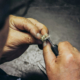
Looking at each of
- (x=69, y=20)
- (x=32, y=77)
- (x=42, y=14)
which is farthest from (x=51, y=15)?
(x=32, y=77)

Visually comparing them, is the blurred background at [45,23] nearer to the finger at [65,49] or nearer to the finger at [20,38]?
the finger at [20,38]

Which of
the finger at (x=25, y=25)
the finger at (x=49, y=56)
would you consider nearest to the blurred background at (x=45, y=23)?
the finger at (x=25, y=25)

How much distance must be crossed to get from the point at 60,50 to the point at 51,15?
74 cm

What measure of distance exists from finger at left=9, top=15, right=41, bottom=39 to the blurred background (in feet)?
0.33

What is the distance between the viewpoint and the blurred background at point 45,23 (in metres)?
0.72

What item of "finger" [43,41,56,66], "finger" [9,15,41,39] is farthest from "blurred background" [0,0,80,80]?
"finger" [43,41,56,66]

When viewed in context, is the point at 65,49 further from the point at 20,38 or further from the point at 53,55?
the point at 20,38

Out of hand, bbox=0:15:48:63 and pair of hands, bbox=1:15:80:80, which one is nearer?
pair of hands, bbox=1:15:80:80

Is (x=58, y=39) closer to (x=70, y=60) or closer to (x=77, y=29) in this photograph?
(x=77, y=29)

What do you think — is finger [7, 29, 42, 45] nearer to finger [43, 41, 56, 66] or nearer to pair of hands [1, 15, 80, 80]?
pair of hands [1, 15, 80, 80]

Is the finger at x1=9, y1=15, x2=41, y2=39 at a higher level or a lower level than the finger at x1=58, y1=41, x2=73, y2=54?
higher

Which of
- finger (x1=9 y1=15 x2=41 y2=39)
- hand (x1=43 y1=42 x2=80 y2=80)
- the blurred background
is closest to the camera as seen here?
hand (x1=43 y1=42 x2=80 y2=80)

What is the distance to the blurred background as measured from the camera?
72cm

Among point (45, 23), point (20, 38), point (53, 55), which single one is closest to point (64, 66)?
point (53, 55)
